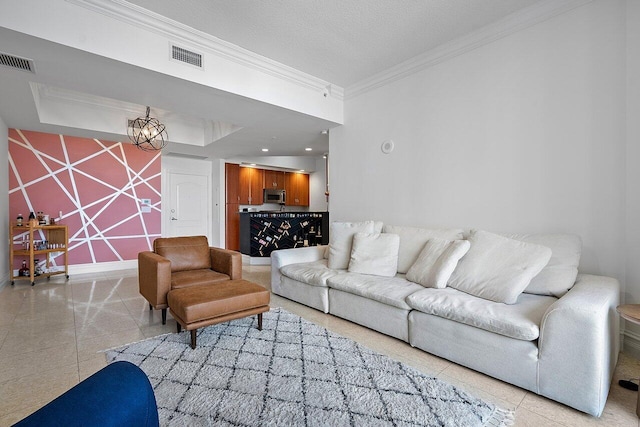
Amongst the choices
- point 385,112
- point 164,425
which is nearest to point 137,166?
point 385,112

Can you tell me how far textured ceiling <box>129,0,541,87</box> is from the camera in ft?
8.44

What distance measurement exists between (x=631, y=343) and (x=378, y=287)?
189cm

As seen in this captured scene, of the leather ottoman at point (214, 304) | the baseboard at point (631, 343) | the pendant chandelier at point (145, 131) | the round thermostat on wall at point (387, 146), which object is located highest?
the pendant chandelier at point (145, 131)

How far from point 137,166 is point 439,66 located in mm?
5675

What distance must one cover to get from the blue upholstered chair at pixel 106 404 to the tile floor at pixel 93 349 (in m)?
1.27

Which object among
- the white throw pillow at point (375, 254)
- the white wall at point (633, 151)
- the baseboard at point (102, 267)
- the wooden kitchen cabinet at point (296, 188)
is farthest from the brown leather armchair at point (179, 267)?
the wooden kitchen cabinet at point (296, 188)

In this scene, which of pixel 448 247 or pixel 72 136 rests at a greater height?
pixel 72 136

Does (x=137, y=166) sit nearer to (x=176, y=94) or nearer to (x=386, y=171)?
(x=176, y=94)

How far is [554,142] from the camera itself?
8.46 ft

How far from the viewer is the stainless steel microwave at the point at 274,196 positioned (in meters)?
8.12

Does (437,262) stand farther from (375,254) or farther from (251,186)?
(251,186)

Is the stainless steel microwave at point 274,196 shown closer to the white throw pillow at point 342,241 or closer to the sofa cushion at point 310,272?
the sofa cushion at point 310,272

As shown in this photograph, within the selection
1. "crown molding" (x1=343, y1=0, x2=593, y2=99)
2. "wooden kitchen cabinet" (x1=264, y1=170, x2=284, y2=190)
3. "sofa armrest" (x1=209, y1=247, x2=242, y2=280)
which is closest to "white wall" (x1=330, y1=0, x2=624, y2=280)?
"crown molding" (x1=343, y1=0, x2=593, y2=99)

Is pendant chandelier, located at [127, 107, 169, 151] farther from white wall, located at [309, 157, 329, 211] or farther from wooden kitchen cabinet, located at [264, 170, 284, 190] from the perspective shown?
white wall, located at [309, 157, 329, 211]
